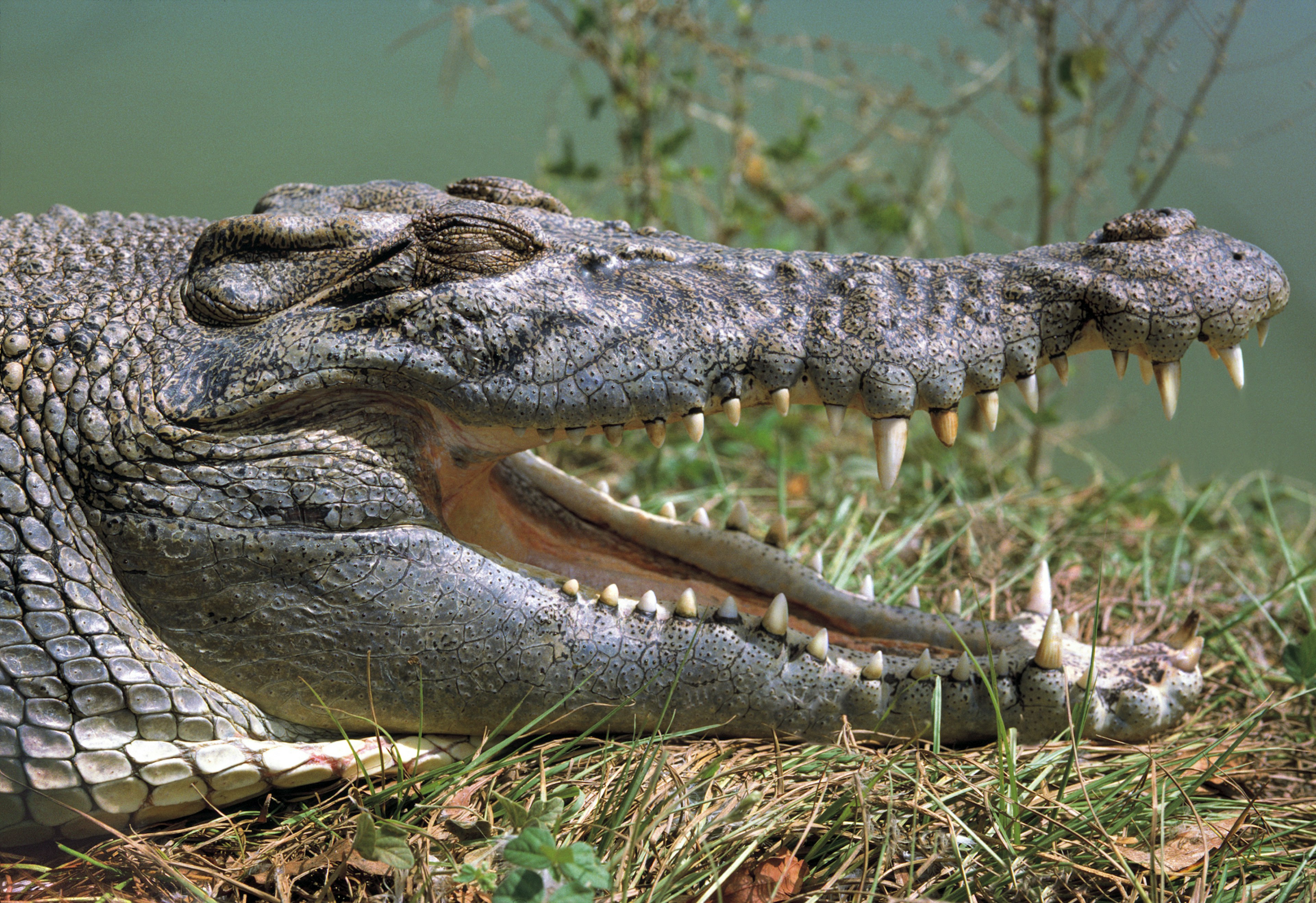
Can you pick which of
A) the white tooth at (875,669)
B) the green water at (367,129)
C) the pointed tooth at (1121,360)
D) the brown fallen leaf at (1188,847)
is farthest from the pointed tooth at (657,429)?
the green water at (367,129)

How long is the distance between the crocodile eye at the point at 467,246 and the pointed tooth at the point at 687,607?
847mm

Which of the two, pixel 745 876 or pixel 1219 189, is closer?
pixel 745 876

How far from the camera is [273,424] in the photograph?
1.89m

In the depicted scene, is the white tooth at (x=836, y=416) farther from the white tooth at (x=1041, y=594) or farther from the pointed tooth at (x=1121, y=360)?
the white tooth at (x=1041, y=594)

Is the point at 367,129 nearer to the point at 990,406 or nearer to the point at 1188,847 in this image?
the point at 990,406

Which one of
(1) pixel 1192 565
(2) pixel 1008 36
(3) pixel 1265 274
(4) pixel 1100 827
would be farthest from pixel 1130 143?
(4) pixel 1100 827

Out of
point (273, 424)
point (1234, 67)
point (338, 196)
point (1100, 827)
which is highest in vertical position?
point (1234, 67)

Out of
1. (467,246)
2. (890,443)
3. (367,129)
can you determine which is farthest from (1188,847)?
(367,129)

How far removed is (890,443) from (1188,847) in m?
1.02

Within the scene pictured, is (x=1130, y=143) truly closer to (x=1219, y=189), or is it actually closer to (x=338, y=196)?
(x=1219, y=189)

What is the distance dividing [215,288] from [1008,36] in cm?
529

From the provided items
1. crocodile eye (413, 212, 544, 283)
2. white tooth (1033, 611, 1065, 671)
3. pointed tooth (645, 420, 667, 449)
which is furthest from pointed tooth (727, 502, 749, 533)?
crocodile eye (413, 212, 544, 283)

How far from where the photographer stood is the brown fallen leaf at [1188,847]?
5.64 feet

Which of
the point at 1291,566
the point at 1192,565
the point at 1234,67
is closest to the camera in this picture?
the point at 1291,566
